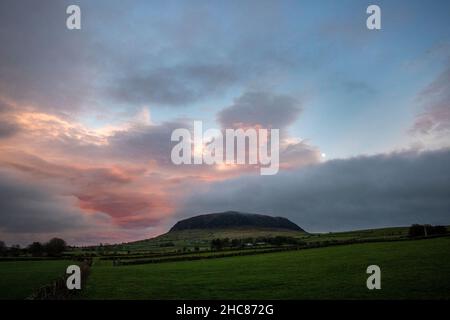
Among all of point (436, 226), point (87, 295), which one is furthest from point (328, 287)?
point (436, 226)

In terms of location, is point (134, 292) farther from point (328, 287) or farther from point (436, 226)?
point (436, 226)

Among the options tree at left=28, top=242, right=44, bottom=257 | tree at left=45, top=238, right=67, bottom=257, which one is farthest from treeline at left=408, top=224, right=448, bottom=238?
tree at left=28, top=242, right=44, bottom=257

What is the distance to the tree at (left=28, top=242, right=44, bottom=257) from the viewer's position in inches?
6416

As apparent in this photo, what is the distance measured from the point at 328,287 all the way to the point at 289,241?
419ft

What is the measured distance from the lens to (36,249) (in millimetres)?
165500

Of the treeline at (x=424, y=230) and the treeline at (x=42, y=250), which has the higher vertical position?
the treeline at (x=424, y=230)

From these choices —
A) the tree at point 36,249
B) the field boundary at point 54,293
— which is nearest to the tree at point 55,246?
the tree at point 36,249

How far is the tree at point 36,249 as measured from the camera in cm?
16298

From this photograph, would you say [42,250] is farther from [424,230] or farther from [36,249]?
[424,230]

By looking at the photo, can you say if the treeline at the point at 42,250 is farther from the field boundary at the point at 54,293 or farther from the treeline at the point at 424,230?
the treeline at the point at 424,230

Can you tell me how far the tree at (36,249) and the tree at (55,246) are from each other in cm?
302

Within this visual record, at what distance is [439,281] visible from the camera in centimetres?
3619

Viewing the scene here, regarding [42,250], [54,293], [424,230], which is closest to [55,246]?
[42,250]

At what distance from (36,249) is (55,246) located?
9.67m
